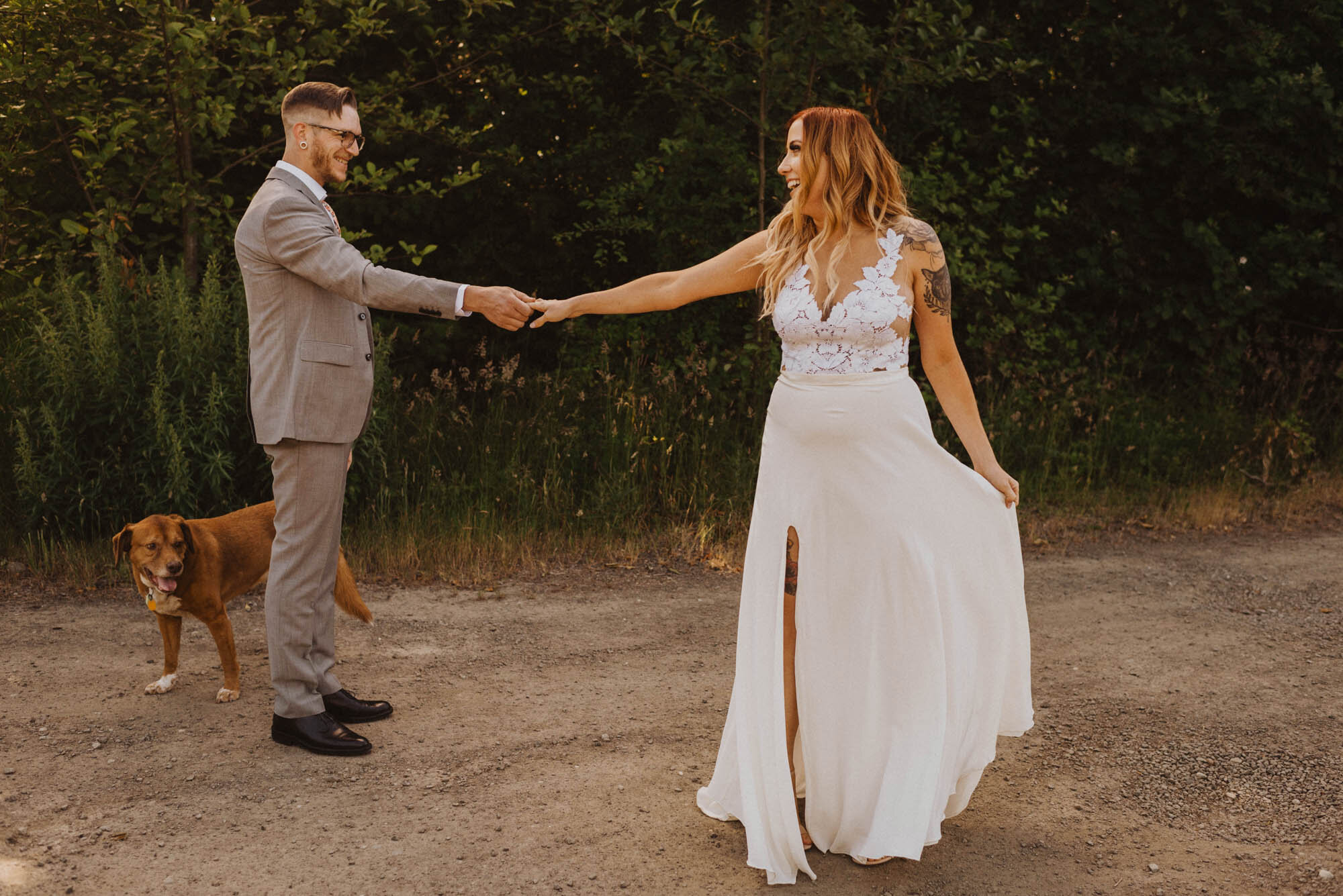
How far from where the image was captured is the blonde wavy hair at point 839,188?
336 centimetres

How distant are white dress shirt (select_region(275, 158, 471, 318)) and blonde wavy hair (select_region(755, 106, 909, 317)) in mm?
1282

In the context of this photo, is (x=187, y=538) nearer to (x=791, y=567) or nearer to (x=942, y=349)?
(x=791, y=567)

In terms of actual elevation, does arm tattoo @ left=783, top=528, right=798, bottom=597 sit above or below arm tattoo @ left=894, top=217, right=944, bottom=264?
below

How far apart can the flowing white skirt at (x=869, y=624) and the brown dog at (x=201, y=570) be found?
79.8 inches

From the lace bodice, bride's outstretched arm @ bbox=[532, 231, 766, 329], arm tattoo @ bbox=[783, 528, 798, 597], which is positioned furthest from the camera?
bride's outstretched arm @ bbox=[532, 231, 766, 329]

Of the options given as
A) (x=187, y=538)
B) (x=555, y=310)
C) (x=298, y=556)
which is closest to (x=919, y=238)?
(x=555, y=310)

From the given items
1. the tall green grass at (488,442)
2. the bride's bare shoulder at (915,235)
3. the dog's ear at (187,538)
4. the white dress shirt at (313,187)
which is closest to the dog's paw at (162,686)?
the dog's ear at (187,538)

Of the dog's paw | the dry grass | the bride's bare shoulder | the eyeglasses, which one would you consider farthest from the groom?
the dry grass

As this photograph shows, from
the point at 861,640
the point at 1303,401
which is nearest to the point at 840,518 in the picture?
the point at 861,640

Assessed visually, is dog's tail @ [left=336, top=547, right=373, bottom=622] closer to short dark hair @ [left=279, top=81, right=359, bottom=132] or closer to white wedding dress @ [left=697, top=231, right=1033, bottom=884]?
short dark hair @ [left=279, top=81, right=359, bottom=132]

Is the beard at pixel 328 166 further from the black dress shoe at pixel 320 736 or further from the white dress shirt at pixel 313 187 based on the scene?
the black dress shoe at pixel 320 736

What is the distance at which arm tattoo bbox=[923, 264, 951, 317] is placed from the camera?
3.45 metres

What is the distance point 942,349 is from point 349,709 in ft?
8.81

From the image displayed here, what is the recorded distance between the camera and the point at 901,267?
134 inches
